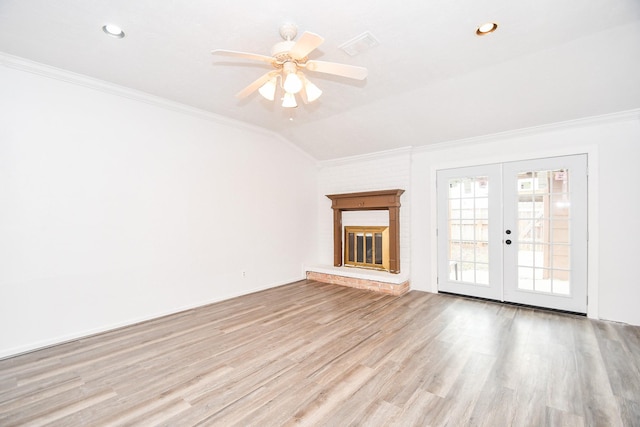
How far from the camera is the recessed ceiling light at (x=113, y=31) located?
7.87 ft

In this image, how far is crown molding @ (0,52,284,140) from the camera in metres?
2.77

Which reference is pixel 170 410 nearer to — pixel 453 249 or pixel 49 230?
pixel 49 230

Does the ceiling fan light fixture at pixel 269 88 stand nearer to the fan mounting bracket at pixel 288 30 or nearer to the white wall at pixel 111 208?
the fan mounting bracket at pixel 288 30

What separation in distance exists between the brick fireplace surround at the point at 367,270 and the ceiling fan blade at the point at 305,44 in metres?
3.31

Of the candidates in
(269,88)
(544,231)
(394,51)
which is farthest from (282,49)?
(544,231)

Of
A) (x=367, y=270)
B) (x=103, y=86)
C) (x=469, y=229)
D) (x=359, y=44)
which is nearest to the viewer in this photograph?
(x=359, y=44)

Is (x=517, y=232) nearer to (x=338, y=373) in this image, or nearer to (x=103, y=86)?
(x=338, y=373)

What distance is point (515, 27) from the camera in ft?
7.87

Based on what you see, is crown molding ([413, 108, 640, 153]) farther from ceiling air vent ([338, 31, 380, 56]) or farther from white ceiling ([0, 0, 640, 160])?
ceiling air vent ([338, 31, 380, 56])

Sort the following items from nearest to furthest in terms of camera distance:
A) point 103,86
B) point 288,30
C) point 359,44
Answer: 1. point 288,30
2. point 359,44
3. point 103,86

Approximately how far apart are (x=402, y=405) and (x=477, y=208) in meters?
3.35

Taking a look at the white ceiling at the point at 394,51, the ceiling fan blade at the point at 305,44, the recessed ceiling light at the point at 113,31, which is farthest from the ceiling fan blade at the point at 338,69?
the recessed ceiling light at the point at 113,31

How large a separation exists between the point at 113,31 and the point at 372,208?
428cm

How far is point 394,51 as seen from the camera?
276cm
